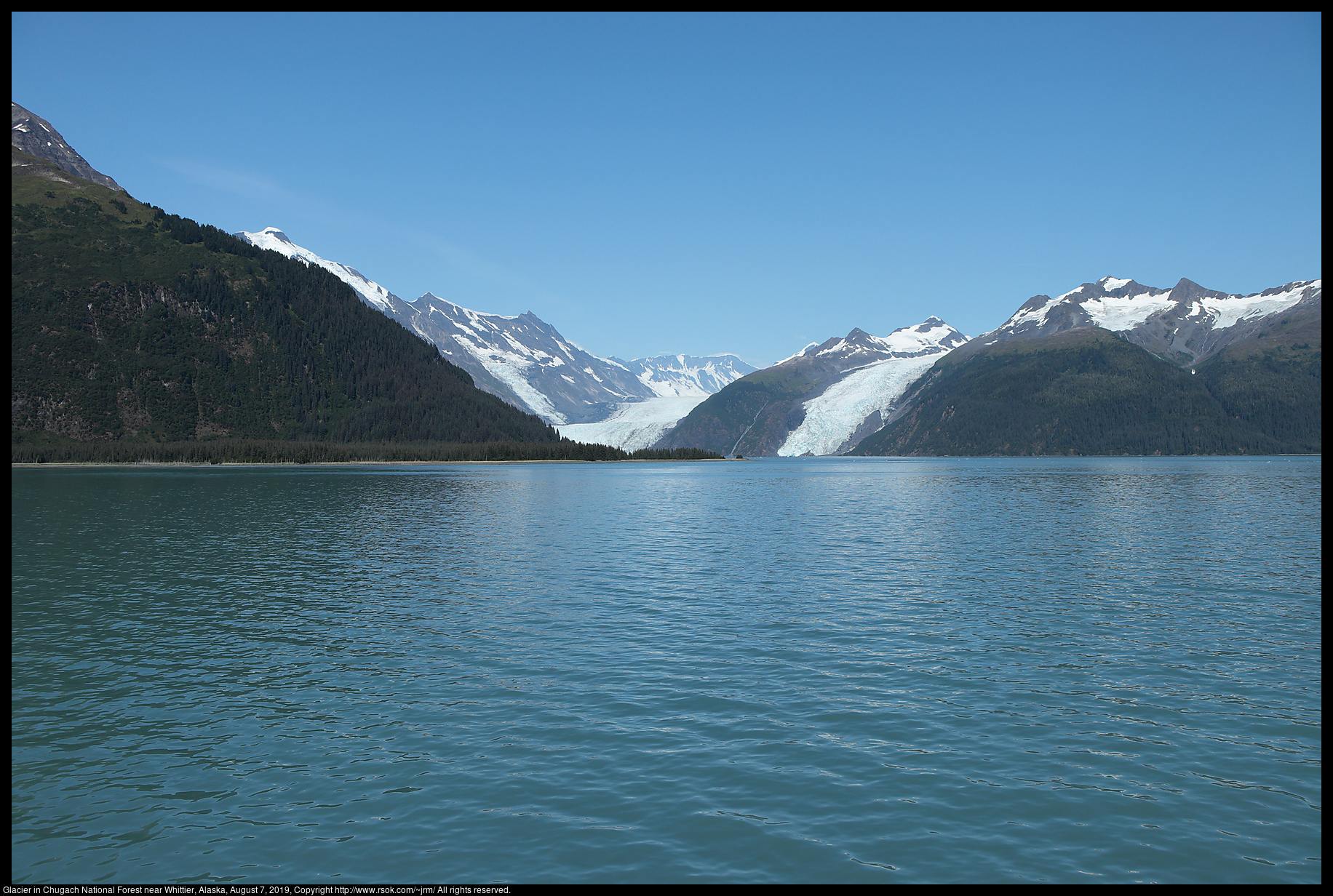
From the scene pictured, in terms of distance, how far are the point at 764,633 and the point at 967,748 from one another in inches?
525

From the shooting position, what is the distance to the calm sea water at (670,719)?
52.3ft

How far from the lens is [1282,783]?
1870cm

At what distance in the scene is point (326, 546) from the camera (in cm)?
6319

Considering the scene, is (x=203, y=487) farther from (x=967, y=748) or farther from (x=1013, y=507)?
(x=967, y=748)

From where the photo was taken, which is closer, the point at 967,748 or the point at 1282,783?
the point at 1282,783

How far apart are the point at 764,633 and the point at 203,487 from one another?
138977 millimetres

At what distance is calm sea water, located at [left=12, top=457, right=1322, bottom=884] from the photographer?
15.9m

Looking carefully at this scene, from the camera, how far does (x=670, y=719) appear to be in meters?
23.1

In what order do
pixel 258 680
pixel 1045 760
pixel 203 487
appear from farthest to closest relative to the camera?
→ pixel 203 487 < pixel 258 680 < pixel 1045 760
